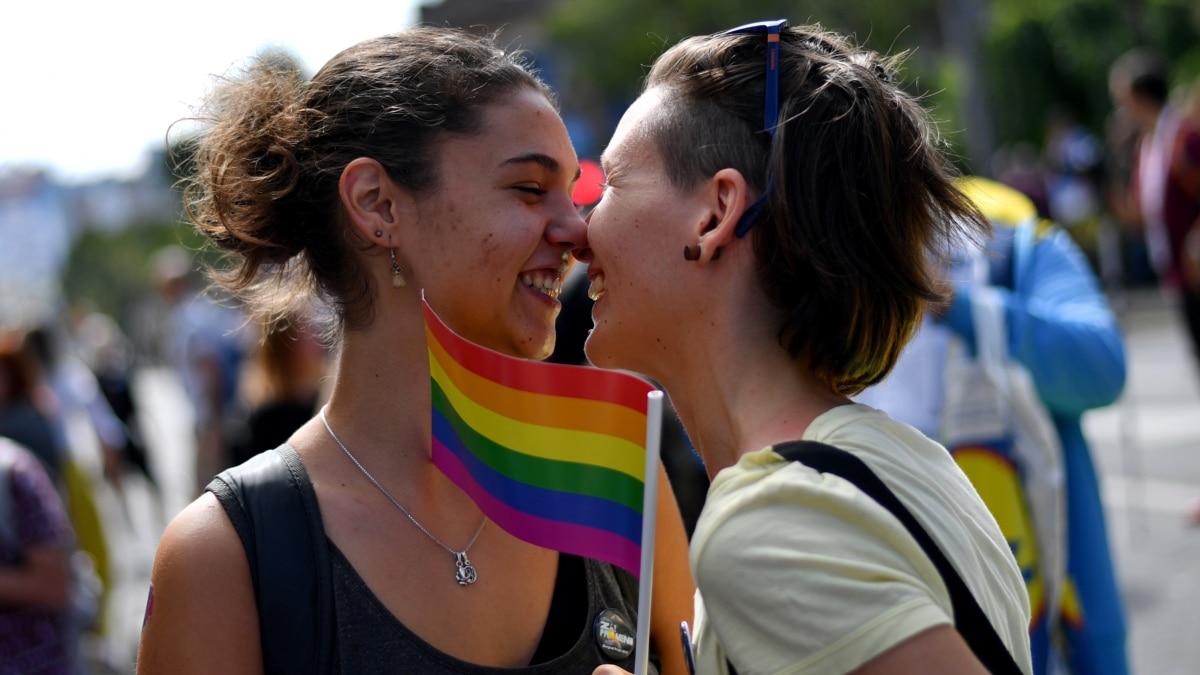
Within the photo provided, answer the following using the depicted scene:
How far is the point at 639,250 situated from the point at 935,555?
0.58 m

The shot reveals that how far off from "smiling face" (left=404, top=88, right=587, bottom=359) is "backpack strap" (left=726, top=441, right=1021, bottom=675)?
0.83 meters

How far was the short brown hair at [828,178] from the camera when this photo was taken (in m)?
1.65

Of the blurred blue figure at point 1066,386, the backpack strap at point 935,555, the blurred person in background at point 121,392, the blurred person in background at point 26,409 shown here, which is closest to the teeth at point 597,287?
the backpack strap at point 935,555

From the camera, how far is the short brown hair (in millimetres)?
1654

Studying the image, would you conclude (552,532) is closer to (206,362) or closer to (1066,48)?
(206,362)

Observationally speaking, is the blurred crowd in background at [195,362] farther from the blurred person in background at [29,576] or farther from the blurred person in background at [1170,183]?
the blurred person in background at [1170,183]

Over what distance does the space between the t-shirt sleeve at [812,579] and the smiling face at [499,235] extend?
856mm

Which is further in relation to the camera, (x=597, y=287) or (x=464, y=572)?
(x=464, y=572)

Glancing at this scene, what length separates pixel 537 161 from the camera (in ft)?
7.37

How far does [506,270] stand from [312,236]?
376 mm

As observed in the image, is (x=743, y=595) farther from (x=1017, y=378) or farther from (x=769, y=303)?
(x=1017, y=378)

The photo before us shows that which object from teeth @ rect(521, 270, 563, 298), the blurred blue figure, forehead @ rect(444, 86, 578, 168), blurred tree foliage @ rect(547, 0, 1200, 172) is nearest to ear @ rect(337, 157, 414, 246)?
forehead @ rect(444, 86, 578, 168)

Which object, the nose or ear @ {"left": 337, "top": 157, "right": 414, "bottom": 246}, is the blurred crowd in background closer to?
the nose

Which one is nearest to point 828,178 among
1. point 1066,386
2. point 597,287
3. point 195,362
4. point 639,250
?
point 639,250
